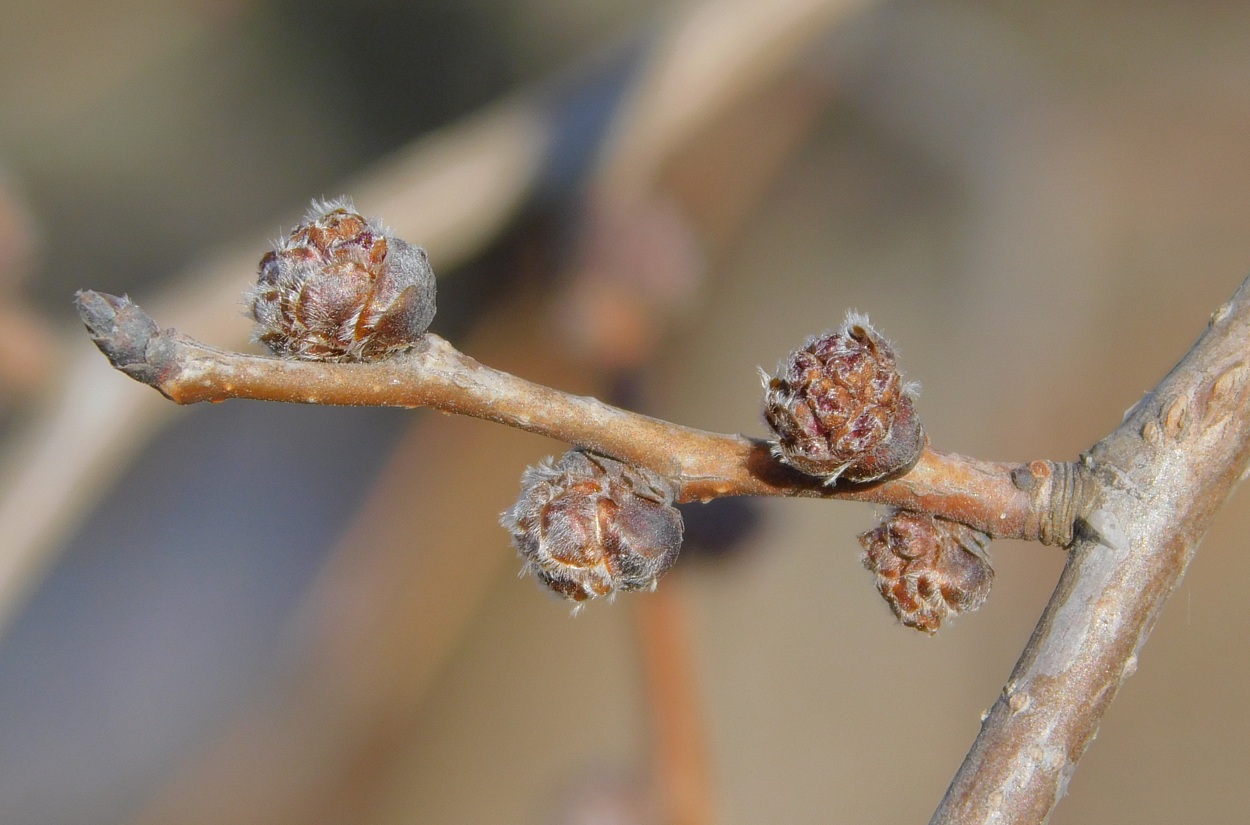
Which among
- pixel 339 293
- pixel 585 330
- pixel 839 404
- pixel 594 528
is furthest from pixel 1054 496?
pixel 585 330

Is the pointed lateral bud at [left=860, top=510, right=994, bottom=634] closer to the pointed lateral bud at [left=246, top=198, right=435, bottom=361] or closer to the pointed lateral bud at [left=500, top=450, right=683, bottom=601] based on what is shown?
the pointed lateral bud at [left=500, top=450, right=683, bottom=601]

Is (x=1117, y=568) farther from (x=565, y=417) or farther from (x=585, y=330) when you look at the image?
(x=585, y=330)

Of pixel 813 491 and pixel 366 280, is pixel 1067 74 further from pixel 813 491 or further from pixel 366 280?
pixel 366 280

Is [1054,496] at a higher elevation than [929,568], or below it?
higher

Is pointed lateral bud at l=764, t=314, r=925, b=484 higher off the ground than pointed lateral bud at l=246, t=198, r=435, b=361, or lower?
higher

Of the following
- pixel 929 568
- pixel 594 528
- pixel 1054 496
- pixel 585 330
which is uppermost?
pixel 585 330

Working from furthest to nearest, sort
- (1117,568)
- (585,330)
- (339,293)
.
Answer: (585,330) < (1117,568) < (339,293)

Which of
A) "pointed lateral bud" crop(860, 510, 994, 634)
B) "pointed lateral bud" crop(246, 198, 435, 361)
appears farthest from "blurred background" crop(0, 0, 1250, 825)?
"pointed lateral bud" crop(246, 198, 435, 361)
